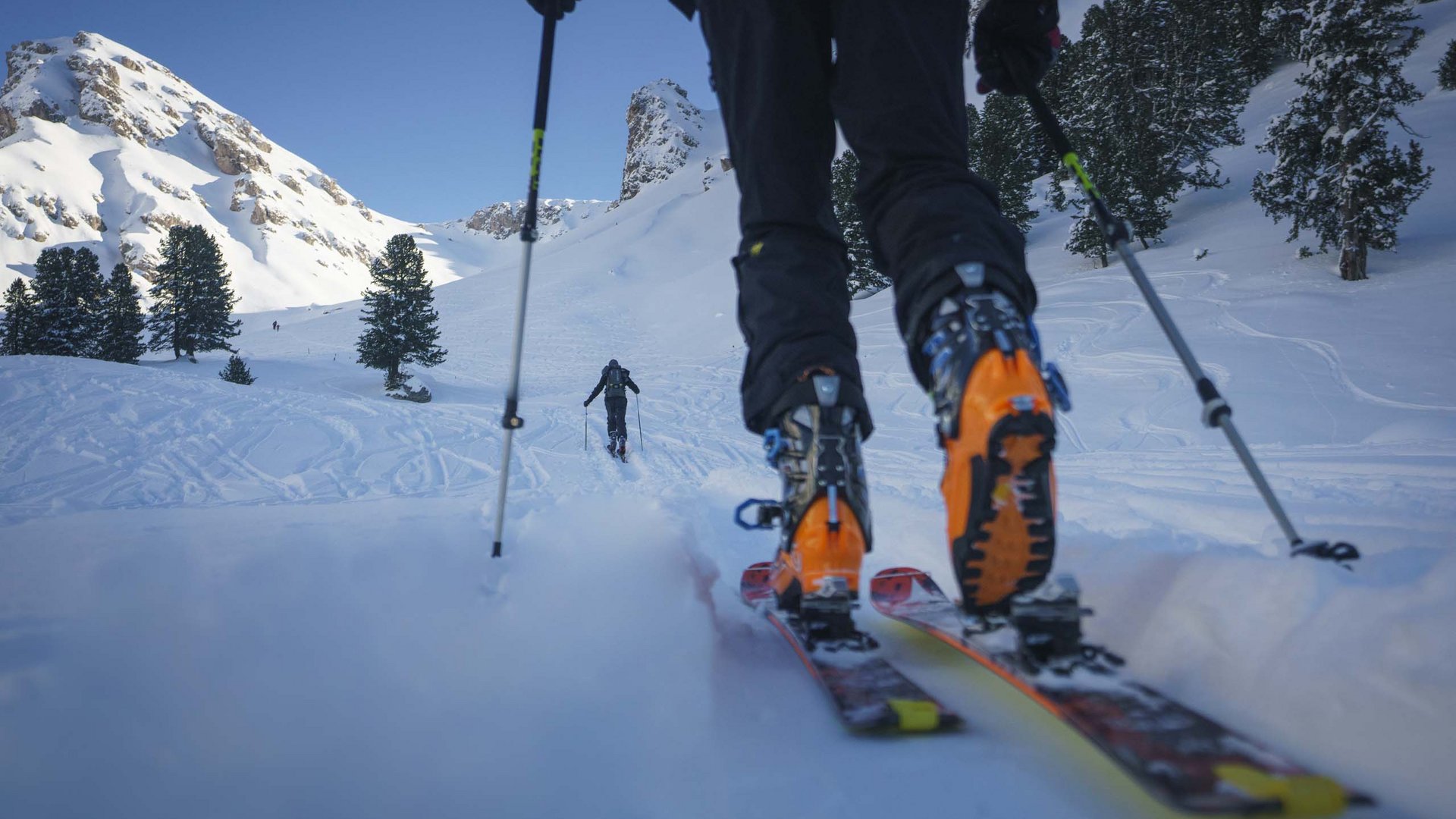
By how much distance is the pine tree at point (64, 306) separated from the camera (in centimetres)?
2458

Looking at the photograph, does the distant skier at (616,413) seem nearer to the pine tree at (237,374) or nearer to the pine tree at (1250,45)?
the pine tree at (237,374)

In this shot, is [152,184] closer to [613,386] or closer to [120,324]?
[120,324]

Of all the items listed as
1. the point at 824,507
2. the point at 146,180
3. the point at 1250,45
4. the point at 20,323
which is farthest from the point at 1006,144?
the point at 146,180

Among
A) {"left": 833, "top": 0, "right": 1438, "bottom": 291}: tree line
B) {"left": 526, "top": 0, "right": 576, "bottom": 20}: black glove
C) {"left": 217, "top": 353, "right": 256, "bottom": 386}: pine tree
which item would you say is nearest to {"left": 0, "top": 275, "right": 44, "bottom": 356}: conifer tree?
{"left": 217, "top": 353, "right": 256, "bottom": 386}: pine tree

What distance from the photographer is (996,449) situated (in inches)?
32.6

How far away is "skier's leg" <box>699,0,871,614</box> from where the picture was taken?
3.35 feet

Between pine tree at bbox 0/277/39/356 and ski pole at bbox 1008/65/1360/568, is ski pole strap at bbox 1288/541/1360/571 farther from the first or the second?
pine tree at bbox 0/277/39/356

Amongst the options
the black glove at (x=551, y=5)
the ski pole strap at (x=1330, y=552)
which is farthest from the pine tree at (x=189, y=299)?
the ski pole strap at (x=1330, y=552)

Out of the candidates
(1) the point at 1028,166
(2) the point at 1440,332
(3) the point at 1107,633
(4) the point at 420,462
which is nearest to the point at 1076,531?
(3) the point at 1107,633

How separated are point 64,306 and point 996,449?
118 feet

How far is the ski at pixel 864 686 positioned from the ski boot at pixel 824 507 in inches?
0.8

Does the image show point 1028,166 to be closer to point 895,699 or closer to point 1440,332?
point 1440,332

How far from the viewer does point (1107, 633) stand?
963 mm

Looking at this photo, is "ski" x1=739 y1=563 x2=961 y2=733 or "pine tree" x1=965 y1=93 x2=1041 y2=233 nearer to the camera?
"ski" x1=739 y1=563 x2=961 y2=733
